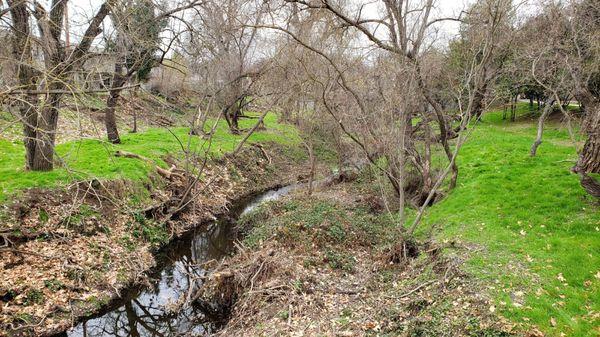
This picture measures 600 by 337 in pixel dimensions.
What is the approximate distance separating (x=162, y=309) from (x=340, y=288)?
3996mm

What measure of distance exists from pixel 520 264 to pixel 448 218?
3532 mm

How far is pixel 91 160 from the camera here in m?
12.8

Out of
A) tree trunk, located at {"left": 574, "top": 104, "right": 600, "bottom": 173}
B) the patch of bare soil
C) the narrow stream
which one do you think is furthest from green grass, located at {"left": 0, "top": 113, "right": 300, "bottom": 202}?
tree trunk, located at {"left": 574, "top": 104, "right": 600, "bottom": 173}

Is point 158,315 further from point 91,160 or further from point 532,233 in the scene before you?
point 532,233

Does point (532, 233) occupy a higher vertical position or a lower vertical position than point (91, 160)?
lower

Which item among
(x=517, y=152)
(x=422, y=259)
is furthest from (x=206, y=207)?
(x=517, y=152)

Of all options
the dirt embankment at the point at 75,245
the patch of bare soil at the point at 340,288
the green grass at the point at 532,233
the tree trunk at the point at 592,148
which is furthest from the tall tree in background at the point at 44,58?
the tree trunk at the point at 592,148

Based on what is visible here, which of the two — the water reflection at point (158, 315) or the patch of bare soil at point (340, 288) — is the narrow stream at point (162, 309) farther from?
the patch of bare soil at point (340, 288)

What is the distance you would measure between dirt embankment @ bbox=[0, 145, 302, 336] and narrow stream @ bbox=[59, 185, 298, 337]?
0.31 metres

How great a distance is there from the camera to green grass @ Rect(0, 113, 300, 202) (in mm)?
9727

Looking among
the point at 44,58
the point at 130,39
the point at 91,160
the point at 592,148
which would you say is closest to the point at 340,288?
the point at 130,39

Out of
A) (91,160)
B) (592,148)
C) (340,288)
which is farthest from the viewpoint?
(91,160)

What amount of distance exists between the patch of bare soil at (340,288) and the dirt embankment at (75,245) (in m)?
2.50

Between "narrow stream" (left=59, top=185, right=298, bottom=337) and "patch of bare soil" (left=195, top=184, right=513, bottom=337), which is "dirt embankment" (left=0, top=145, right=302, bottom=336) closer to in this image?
"narrow stream" (left=59, top=185, right=298, bottom=337)
